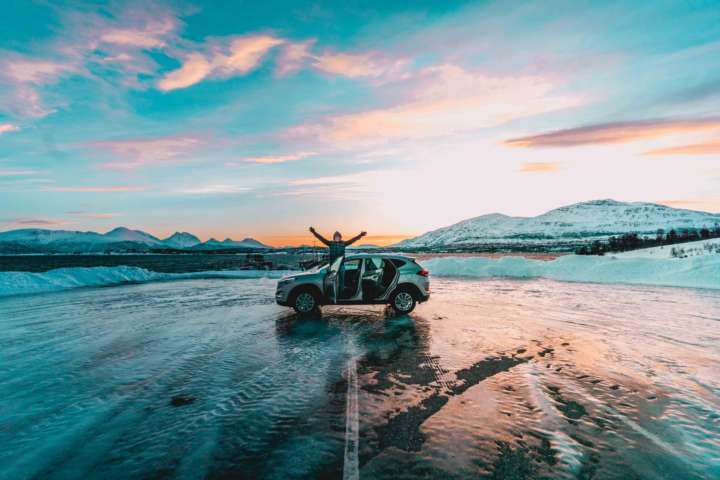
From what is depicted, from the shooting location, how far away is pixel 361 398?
16.3ft

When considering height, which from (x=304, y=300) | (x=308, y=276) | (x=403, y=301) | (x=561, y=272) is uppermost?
(x=308, y=276)

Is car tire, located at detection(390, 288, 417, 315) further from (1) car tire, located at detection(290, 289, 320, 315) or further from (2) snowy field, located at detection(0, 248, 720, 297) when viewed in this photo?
(2) snowy field, located at detection(0, 248, 720, 297)

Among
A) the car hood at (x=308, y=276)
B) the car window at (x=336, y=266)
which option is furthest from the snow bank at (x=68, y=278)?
the car window at (x=336, y=266)

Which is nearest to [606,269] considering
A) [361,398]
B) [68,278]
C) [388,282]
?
[388,282]

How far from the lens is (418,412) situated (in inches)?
178

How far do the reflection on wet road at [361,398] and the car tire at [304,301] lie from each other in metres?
1.12

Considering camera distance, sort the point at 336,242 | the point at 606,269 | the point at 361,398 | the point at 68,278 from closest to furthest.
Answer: the point at 361,398 → the point at 336,242 → the point at 68,278 → the point at 606,269

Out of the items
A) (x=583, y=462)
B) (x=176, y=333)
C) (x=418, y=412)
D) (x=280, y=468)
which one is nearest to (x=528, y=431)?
(x=583, y=462)

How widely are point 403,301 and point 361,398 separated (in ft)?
21.8

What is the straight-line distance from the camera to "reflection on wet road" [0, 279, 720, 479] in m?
3.50

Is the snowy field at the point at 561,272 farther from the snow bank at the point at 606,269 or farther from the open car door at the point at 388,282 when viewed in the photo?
the open car door at the point at 388,282

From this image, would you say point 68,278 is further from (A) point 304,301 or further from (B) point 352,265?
(B) point 352,265

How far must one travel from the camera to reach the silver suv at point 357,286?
1115 cm

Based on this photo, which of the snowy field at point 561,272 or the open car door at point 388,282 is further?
the snowy field at point 561,272
